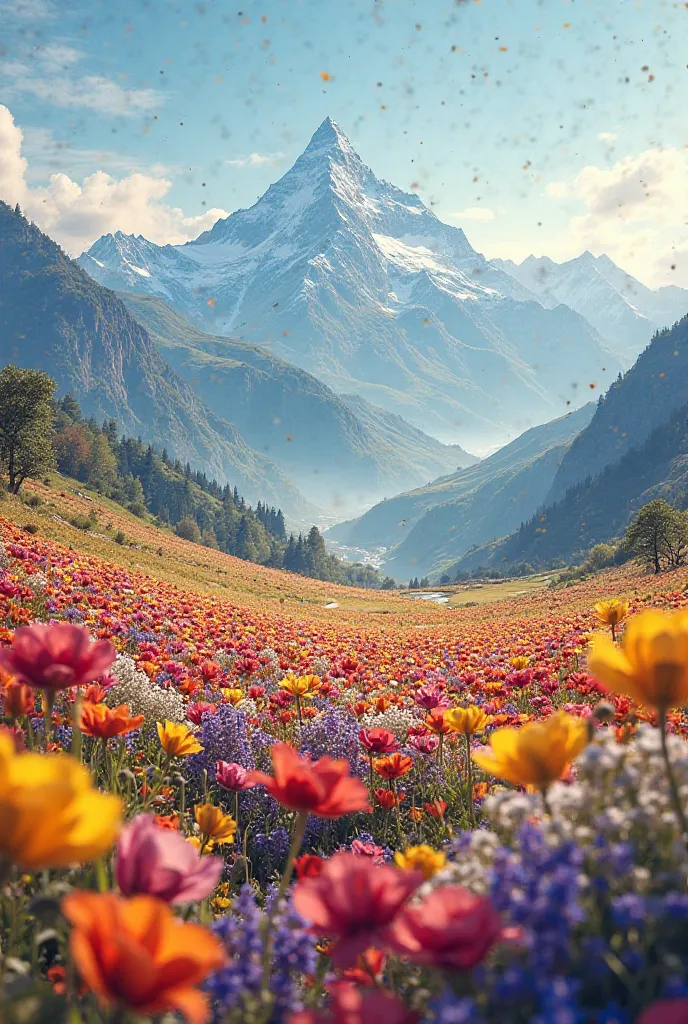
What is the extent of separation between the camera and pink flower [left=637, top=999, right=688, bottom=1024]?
0.97m

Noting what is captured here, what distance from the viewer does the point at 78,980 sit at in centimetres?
183

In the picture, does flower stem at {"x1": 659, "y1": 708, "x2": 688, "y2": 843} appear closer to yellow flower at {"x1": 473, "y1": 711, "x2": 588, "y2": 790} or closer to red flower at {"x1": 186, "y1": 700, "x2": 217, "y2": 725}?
yellow flower at {"x1": 473, "y1": 711, "x2": 588, "y2": 790}

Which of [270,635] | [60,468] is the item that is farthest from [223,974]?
[60,468]

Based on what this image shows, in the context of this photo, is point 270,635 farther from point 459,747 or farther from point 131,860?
point 131,860

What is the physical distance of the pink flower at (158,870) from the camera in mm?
1377

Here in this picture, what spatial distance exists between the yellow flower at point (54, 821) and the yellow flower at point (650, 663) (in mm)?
1237

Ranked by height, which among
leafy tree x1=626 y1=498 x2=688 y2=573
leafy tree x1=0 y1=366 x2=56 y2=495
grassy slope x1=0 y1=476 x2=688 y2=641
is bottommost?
grassy slope x1=0 y1=476 x2=688 y2=641

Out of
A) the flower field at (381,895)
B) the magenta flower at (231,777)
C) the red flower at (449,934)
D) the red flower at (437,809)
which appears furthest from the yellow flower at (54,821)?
the red flower at (437,809)

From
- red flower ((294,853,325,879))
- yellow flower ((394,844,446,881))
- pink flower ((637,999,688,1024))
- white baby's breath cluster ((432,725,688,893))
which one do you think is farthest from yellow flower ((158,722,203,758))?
pink flower ((637,999,688,1024))

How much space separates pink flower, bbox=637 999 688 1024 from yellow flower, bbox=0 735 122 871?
2.99ft

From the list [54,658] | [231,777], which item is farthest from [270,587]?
[54,658]

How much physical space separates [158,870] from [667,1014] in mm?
1005

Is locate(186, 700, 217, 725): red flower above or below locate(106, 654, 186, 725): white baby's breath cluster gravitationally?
above

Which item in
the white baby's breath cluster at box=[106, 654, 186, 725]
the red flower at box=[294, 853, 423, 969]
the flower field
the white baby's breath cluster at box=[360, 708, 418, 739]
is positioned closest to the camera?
the flower field
